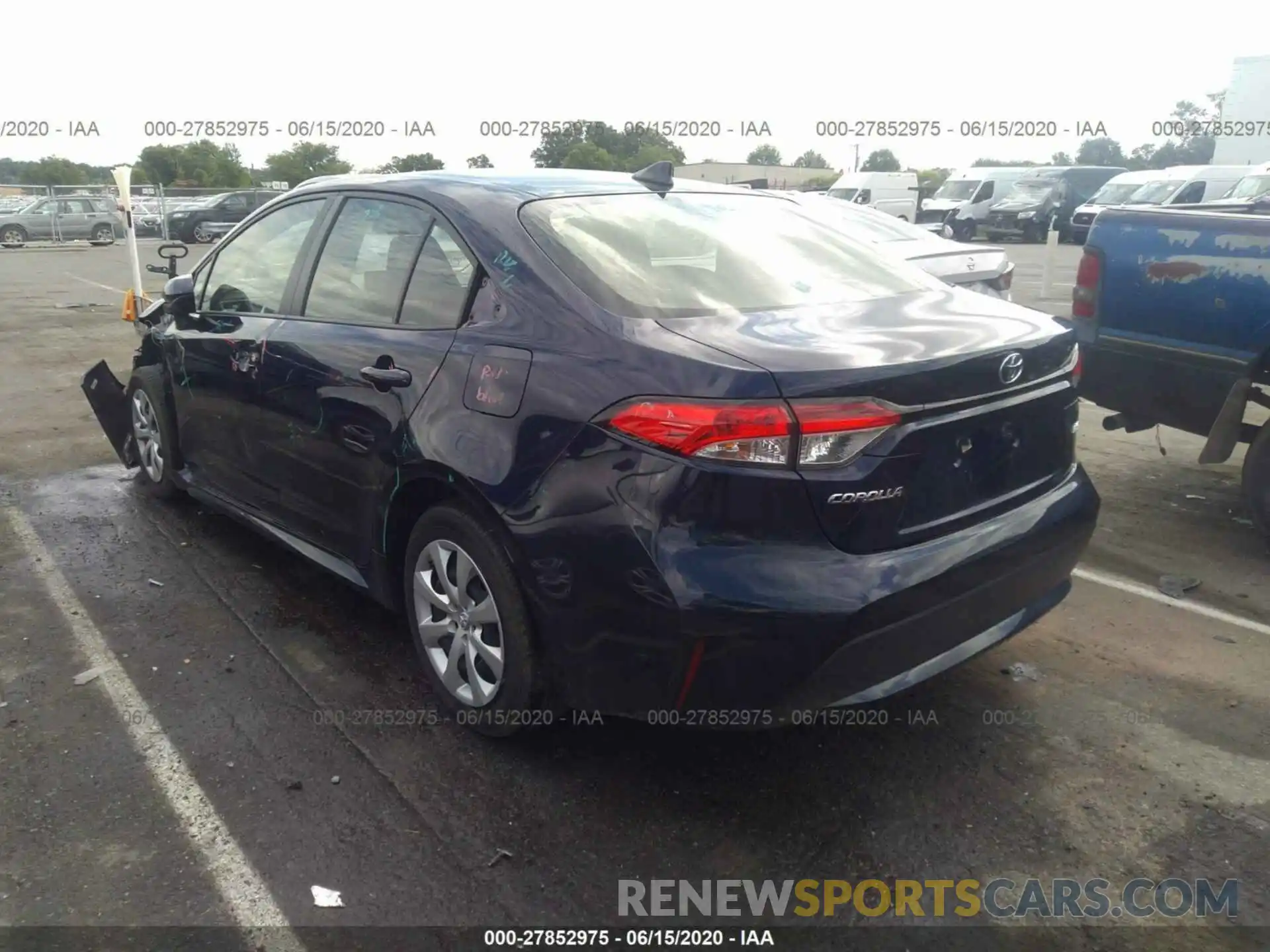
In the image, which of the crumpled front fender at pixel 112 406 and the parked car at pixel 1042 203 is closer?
the crumpled front fender at pixel 112 406

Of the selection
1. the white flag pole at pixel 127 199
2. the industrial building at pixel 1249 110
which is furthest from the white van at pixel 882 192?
the white flag pole at pixel 127 199

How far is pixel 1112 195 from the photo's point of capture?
26.7 metres

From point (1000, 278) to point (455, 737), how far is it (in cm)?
638

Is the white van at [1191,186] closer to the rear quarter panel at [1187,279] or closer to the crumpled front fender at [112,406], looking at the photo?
the rear quarter panel at [1187,279]

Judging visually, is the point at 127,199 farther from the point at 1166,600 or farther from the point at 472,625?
the point at 1166,600

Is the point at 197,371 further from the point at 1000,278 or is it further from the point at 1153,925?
the point at 1000,278

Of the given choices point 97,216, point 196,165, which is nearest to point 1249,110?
point 97,216

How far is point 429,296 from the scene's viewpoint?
3.33m

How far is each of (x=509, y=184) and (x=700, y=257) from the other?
0.73 meters

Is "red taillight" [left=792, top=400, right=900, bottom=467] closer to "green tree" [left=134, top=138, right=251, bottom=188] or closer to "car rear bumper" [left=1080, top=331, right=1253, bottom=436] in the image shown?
"car rear bumper" [left=1080, top=331, right=1253, bottom=436]

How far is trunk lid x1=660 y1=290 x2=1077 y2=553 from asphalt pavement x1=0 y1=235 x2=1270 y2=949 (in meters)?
0.84

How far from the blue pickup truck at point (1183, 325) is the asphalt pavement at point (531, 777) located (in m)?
0.83

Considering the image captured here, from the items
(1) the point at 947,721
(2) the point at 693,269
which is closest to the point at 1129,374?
(1) the point at 947,721

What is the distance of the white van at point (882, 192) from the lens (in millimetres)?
31188
